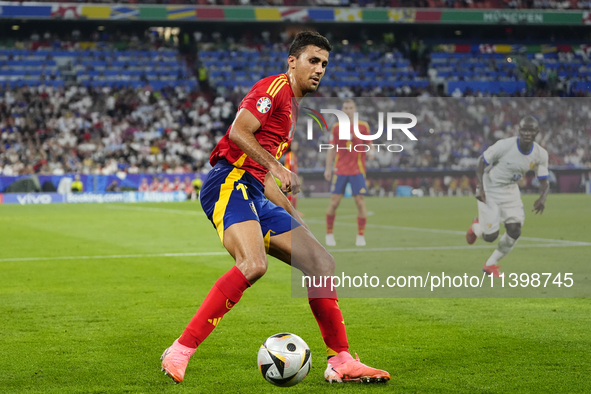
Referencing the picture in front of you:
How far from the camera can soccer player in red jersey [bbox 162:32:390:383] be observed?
169 inches

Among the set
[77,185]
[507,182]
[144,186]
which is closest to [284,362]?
[507,182]

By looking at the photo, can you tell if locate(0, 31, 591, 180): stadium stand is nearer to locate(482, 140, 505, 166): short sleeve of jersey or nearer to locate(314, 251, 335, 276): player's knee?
locate(482, 140, 505, 166): short sleeve of jersey

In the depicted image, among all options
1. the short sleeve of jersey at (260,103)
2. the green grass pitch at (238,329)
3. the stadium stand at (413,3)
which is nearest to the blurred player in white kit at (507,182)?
the green grass pitch at (238,329)

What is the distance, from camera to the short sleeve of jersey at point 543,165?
8273 mm

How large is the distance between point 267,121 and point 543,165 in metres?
4.84

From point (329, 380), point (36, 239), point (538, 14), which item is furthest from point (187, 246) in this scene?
point (538, 14)

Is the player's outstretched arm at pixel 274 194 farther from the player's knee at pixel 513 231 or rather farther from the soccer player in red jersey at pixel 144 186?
the soccer player in red jersey at pixel 144 186

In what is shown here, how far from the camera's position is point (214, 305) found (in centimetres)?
430

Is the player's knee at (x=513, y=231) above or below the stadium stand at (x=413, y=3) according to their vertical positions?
below

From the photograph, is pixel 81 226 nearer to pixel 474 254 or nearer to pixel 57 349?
pixel 474 254

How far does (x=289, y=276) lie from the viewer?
9164 mm

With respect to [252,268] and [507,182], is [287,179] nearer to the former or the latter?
[252,268]

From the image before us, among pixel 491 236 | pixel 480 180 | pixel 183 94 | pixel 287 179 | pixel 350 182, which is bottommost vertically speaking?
pixel 183 94

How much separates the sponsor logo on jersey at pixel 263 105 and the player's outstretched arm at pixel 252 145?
0.06m
